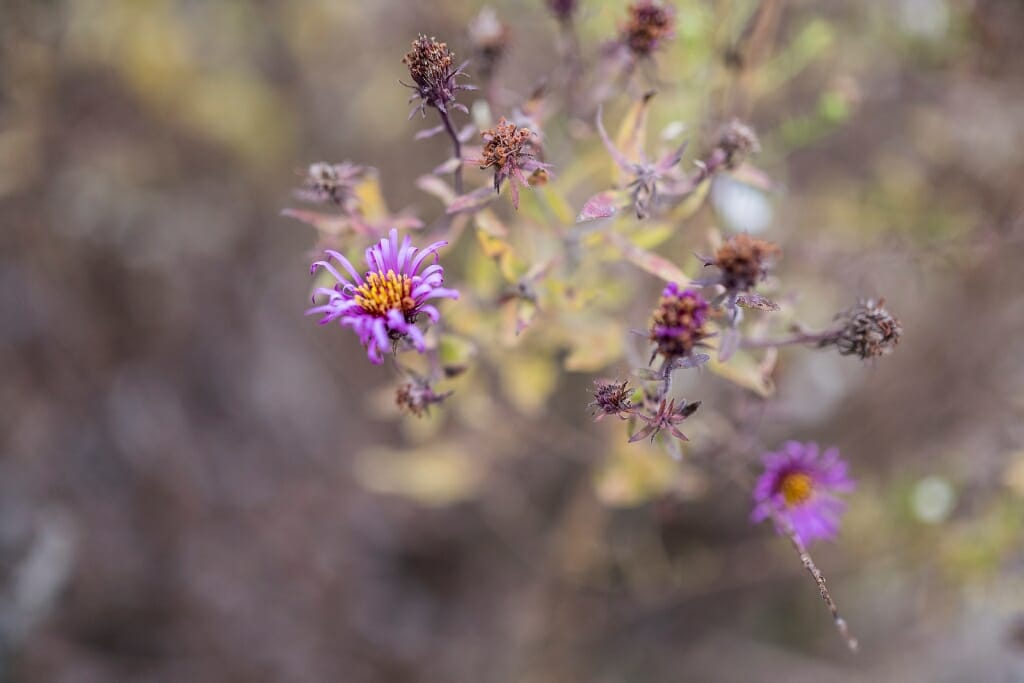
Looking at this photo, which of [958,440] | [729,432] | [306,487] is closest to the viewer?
[729,432]

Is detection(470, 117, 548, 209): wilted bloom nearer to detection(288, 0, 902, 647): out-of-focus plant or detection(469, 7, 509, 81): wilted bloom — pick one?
detection(288, 0, 902, 647): out-of-focus plant

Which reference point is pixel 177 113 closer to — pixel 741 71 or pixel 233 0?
pixel 233 0

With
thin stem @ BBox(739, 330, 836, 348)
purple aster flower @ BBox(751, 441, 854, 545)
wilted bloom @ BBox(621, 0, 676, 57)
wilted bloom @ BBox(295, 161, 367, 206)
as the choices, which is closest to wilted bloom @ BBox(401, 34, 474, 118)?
wilted bloom @ BBox(295, 161, 367, 206)

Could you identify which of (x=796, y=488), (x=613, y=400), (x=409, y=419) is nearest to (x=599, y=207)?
(x=613, y=400)


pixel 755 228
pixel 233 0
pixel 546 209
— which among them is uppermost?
pixel 233 0

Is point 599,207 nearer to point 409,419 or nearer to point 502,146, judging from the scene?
point 502,146

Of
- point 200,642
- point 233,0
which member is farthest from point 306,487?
point 233,0
